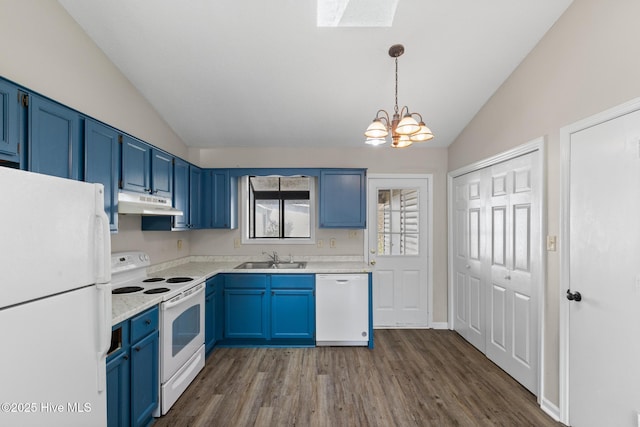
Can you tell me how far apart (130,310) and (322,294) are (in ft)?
6.54

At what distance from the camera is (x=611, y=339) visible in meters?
1.78

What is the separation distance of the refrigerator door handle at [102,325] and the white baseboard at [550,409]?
3.02m

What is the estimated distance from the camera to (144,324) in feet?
6.47

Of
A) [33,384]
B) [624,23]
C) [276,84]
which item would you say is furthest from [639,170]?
[33,384]

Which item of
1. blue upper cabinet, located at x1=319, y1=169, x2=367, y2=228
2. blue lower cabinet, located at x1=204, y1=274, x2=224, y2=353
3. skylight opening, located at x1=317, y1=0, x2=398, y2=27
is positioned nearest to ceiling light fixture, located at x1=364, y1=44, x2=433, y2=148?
skylight opening, located at x1=317, y1=0, x2=398, y2=27

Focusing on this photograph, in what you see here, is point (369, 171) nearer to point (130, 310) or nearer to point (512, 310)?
point (512, 310)

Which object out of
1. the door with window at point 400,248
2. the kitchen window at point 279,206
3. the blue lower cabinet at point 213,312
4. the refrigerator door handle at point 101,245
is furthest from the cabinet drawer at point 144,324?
the door with window at point 400,248

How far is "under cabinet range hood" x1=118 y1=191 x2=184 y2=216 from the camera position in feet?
7.34

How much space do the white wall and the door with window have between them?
4.11 feet

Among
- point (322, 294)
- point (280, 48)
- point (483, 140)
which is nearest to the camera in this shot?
point (280, 48)

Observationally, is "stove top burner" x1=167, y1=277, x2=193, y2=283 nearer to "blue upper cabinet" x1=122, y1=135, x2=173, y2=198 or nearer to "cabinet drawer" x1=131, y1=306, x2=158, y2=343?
"cabinet drawer" x1=131, y1=306, x2=158, y2=343

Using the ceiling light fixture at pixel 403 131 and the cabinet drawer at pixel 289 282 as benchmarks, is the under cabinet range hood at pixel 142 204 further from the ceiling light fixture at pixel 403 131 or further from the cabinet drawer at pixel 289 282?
the ceiling light fixture at pixel 403 131

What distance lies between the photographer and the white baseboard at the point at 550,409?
2.15 m

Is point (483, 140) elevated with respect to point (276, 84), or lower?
lower
